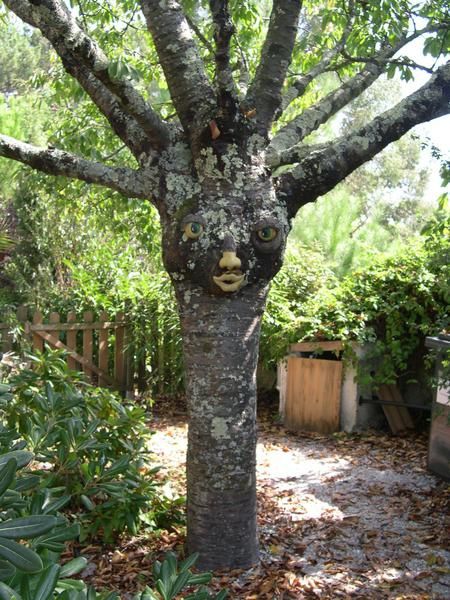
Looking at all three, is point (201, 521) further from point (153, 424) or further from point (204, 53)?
point (204, 53)

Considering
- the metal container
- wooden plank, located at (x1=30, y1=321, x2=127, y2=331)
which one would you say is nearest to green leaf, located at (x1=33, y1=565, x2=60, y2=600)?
the metal container

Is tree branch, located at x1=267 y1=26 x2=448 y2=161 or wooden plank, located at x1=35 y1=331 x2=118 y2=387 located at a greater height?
tree branch, located at x1=267 y1=26 x2=448 y2=161

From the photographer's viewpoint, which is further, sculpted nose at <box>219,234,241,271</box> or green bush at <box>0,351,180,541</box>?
green bush at <box>0,351,180,541</box>

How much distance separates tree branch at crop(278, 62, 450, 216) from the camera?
3.62m

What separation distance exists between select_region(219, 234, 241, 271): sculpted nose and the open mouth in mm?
33

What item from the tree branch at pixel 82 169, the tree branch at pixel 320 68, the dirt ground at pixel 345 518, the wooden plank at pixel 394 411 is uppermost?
the tree branch at pixel 320 68

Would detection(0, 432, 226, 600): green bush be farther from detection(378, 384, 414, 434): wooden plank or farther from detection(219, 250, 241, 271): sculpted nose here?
detection(378, 384, 414, 434): wooden plank

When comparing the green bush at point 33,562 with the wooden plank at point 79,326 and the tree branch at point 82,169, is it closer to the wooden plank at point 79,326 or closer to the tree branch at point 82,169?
the tree branch at point 82,169

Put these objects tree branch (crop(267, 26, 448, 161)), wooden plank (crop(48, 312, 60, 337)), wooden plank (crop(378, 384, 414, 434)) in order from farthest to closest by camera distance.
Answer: wooden plank (crop(48, 312, 60, 337))
wooden plank (crop(378, 384, 414, 434))
tree branch (crop(267, 26, 448, 161))

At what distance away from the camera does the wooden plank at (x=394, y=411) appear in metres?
7.00

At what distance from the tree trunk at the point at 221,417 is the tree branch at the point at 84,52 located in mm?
890

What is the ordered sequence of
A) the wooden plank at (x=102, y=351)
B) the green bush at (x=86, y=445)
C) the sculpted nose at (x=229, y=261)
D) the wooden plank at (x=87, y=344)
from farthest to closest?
the wooden plank at (x=102, y=351) < the wooden plank at (x=87, y=344) < the green bush at (x=86, y=445) < the sculpted nose at (x=229, y=261)

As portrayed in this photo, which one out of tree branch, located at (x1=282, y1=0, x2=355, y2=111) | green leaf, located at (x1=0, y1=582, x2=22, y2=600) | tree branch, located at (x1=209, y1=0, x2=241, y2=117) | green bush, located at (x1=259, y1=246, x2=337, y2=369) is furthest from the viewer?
green bush, located at (x1=259, y1=246, x2=337, y2=369)

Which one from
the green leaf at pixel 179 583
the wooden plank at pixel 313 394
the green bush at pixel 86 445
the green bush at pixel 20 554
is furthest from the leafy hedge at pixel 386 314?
the green bush at pixel 20 554
